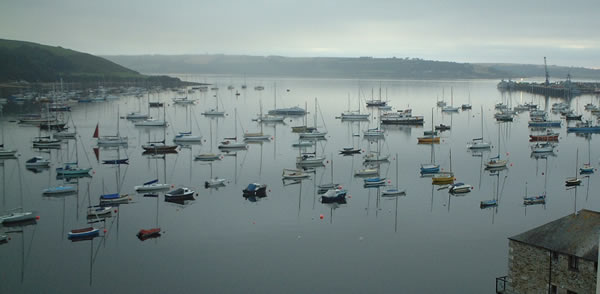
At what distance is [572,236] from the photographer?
9.70 metres

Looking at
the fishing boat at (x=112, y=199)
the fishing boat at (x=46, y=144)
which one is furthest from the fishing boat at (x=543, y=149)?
the fishing boat at (x=46, y=144)

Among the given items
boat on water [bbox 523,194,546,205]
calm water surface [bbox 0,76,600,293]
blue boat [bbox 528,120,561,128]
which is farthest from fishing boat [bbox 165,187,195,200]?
blue boat [bbox 528,120,561,128]

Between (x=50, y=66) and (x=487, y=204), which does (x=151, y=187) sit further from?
(x=50, y=66)

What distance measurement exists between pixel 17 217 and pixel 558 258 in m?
16.0

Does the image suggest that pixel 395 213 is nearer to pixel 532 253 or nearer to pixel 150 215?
pixel 150 215

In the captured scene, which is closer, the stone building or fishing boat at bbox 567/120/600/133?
the stone building

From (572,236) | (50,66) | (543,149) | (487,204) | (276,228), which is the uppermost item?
(50,66)

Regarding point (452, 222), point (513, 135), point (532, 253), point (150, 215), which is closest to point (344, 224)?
point (452, 222)

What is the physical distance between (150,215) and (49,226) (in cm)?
314

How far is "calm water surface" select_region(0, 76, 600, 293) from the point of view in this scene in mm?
14312

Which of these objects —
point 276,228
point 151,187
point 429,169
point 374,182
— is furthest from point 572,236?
point 429,169

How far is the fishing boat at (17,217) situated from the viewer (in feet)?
59.6

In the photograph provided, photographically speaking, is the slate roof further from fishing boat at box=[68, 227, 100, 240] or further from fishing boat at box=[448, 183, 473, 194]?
fishing boat at box=[448, 183, 473, 194]

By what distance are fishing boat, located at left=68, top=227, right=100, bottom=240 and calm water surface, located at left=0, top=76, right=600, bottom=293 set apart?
234mm
